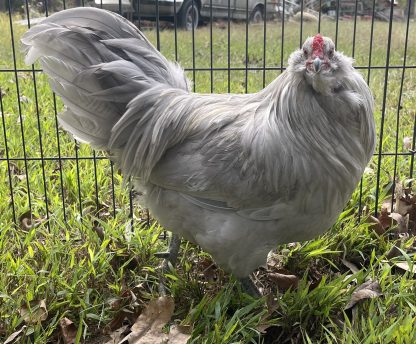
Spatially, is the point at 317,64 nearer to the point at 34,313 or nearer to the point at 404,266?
the point at 404,266

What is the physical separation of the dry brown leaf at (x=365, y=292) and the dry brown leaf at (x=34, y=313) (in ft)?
5.52

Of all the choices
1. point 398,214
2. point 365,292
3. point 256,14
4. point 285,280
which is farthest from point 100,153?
point 256,14

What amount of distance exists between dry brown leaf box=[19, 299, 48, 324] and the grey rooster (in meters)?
0.83

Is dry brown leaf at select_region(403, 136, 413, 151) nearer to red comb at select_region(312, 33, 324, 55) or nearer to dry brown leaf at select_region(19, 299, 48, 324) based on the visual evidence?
red comb at select_region(312, 33, 324, 55)

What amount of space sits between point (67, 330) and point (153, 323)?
0.46 metres

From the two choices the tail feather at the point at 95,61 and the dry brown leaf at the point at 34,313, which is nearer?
the dry brown leaf at the point at 34,313

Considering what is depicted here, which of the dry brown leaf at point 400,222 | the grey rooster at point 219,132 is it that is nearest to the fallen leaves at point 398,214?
the dry brown leaf at point 400,222

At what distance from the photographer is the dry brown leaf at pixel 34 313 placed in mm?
2663

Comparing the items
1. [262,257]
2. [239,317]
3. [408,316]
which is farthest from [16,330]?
[408,316]

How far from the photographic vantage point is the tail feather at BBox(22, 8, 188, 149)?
111 inches

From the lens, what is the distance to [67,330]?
2676 millimetres

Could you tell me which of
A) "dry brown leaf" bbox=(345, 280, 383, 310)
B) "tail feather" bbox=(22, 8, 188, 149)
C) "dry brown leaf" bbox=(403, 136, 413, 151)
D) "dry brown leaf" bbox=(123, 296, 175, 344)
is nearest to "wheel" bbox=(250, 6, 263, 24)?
"dry brown leaf" bbox=(403, 136, 413, 151)

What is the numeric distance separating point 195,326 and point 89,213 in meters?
1.57

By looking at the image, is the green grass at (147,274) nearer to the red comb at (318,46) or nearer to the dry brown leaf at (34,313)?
the dry brown leaf at (34,313)
